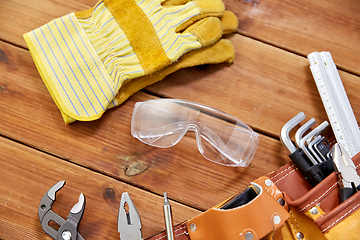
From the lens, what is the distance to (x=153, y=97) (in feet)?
2.35

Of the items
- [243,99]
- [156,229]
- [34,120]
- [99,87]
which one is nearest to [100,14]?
[99,87]

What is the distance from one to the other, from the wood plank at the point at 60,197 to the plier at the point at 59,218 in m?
0.04

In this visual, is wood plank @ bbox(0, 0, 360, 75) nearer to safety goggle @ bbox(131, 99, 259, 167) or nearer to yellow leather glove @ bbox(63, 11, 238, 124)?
yellow leather glove @ bbox(63, 11, 238, 124)

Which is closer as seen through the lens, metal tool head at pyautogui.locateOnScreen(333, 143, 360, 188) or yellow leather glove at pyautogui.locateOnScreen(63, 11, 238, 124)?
metal tool head at pyautogui.locateOnScreen(333, 143, 360, 188)

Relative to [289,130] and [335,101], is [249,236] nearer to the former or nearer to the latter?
[289,130]

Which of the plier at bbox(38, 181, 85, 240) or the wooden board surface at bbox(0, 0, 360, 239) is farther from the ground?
the wooden board surface at bbox(0, 0, 360, 239)

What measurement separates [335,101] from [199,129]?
14.2 inches

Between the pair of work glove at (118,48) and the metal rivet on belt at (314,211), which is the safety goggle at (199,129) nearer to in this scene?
the pair of work glove at (118,48)

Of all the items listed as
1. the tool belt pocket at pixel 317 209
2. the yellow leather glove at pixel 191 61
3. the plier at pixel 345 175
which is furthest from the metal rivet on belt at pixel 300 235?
the yellow leather glove at pixel 191 61

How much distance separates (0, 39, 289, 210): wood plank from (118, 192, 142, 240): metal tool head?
8 cm

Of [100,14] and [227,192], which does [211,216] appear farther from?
[100,14]

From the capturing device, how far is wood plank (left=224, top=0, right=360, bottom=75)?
2.48 ft

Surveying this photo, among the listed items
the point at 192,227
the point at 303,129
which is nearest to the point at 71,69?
the point at 192,227

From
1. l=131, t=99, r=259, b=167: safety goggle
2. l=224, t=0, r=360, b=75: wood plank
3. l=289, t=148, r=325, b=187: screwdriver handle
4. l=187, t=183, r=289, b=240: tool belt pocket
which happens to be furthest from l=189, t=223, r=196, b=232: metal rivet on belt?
l=224, t=0, r=360, b=75: wood plank
